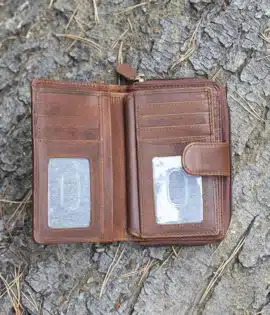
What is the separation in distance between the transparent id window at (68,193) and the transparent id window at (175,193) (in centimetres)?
27

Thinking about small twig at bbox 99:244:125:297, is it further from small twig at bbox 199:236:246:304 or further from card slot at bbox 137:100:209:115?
card slot at bbox 137:100:209:115

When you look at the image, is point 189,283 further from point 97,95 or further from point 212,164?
point 97,95

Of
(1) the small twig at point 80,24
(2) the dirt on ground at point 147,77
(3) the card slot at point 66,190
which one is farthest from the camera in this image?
(1) the small twig at point 80,24

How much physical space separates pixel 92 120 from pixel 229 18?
32.3 inches

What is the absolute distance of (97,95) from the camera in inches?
79.4

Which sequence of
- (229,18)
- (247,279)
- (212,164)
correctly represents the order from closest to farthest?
(212,164) < (247,279) < (229,18)

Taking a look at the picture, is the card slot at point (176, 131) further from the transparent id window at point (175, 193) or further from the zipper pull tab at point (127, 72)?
the zipper pull tab at point (127, 72)

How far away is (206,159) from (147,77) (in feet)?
1.74

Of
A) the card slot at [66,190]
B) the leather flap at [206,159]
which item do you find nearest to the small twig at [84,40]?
the card slot at [66,190]

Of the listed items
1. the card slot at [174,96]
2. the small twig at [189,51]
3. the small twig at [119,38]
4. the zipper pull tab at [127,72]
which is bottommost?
the card slot at [174,96]

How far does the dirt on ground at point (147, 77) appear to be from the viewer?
84.7 inches

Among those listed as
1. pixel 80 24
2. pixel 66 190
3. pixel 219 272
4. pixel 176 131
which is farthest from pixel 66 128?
pixel 219 272

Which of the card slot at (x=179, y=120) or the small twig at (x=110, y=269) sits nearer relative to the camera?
the card slot at (x=179, y=120)

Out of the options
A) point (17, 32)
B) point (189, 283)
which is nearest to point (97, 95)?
point (17, 32)
